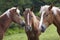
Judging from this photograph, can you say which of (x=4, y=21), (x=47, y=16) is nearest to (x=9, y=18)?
(x=4, y=21)

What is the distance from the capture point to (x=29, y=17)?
910 cm

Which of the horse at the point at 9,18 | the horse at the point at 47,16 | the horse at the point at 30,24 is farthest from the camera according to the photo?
the horse at the point at 9,18

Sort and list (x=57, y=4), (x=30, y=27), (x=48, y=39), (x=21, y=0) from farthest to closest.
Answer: (x=57, y=4)
(x=21, y=0)
(x=48, y=39)
(x=30, y=27)

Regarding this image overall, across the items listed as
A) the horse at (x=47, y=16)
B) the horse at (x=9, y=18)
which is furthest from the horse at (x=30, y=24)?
the horse at (x=47, y=16)

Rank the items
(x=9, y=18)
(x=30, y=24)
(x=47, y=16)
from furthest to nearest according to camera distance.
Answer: (x=9, y=18), (x=30, y=24), (x=47, y=16)

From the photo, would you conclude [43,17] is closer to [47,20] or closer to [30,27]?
[47,20]

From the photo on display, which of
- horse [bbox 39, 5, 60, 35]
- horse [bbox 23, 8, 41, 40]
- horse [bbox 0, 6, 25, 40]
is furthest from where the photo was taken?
horse [bbox 0, 6, 25, 40]

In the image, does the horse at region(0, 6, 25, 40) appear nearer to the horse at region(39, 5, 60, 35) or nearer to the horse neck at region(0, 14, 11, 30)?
the horse neck at region(0, 14, 11, 30)

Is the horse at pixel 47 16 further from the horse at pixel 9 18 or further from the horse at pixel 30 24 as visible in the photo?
the horse at pixel 9 18

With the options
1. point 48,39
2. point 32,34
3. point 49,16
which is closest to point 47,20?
point 49,16

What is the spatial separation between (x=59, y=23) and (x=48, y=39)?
14.1ft

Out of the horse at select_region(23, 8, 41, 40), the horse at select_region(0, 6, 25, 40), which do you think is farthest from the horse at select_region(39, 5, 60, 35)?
the horse at select_region(0, 6, 25, 40)

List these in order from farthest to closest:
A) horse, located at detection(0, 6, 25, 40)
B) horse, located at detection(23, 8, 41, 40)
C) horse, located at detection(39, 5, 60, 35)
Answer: horse, located at detection(0, 6, 25, 40)
horse, located at detection(23, 8, 41, 40)
horse, located at detection(39, 5, 60, 35)

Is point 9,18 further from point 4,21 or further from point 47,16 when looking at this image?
point 47,16
